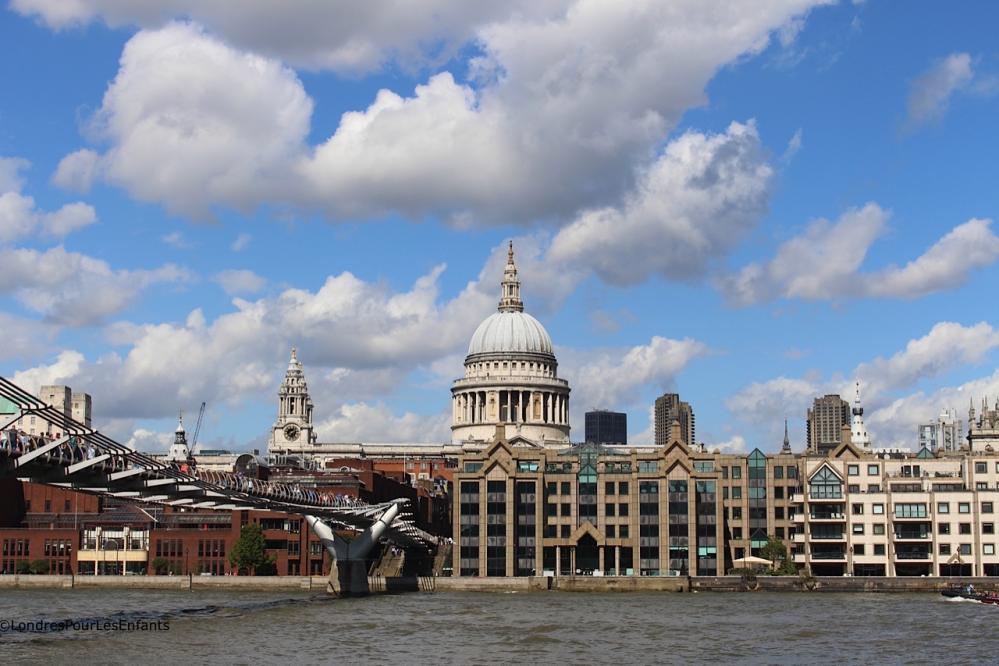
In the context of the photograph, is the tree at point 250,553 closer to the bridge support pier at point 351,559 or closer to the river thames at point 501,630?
the bridge support pier at point 351,559

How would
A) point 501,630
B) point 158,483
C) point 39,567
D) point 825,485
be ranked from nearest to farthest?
point 501,630 → point 158,483 → point 825,485 → point 39,567

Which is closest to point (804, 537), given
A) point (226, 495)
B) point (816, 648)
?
point (226, 495)

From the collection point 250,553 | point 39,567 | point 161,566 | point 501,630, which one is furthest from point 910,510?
point 39,567

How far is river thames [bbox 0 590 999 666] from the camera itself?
6825cm

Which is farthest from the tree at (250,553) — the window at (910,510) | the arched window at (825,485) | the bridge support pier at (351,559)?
the window at (910,510)

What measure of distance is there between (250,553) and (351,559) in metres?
24.0

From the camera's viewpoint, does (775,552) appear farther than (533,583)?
Yes

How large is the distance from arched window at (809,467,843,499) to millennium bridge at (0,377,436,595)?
34608 millimetres

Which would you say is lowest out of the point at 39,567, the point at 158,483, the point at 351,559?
the point at 39,567

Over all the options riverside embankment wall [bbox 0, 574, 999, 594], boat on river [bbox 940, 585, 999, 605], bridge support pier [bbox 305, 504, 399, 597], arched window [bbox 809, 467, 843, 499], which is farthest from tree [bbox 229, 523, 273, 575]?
boat on river [bbox 940, 585, 999, 605]

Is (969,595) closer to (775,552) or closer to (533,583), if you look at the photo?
(775,552)

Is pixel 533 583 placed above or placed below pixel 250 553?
below

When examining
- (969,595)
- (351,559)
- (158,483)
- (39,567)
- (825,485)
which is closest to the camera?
(158,483)

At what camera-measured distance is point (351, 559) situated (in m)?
118
